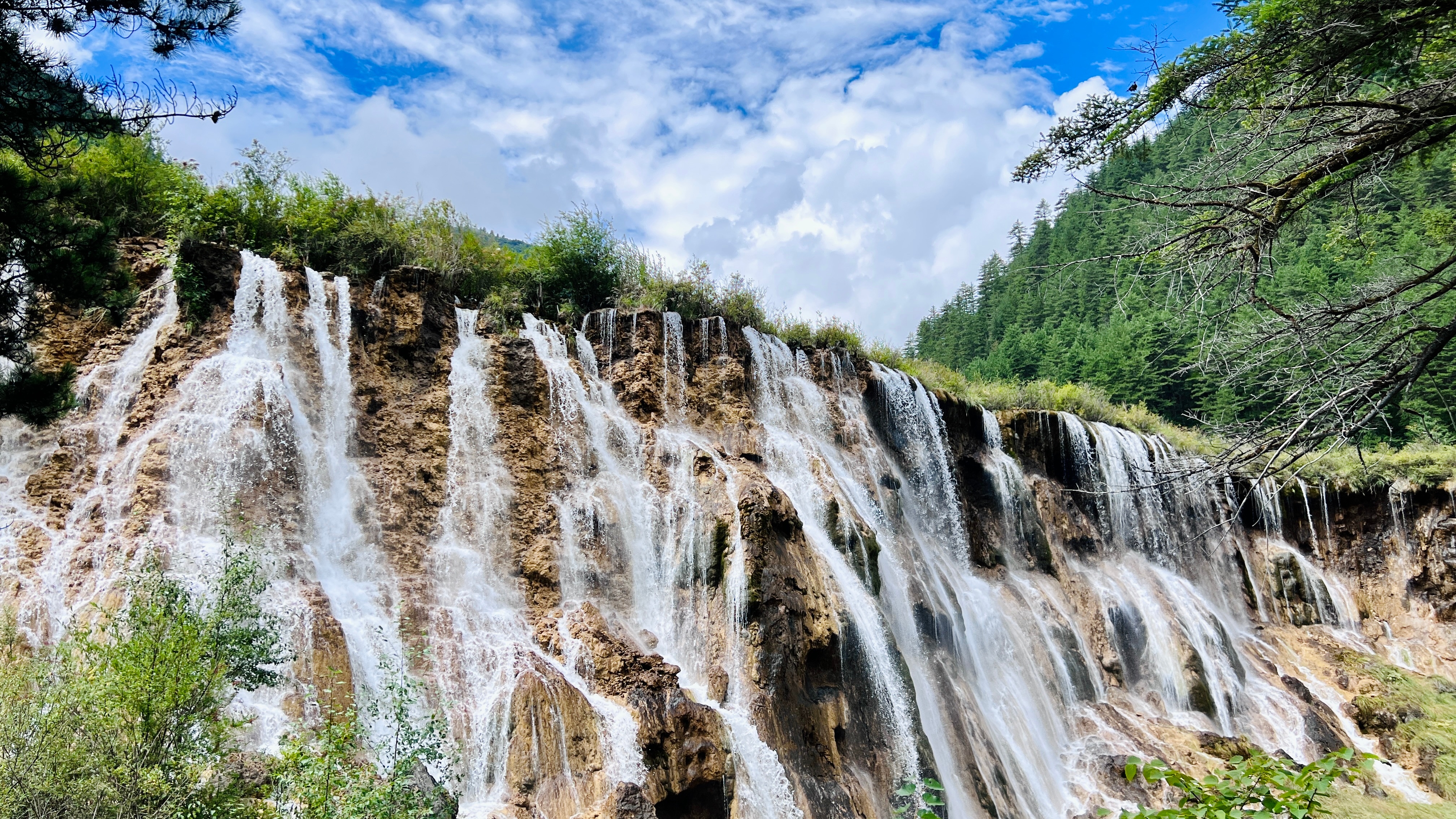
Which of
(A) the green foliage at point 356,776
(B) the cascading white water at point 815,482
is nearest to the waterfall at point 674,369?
(B) the cascading white water at point 815,482

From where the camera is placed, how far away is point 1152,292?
19.0 feet

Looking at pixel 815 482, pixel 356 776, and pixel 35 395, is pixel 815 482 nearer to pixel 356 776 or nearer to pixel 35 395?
pixel 356 776

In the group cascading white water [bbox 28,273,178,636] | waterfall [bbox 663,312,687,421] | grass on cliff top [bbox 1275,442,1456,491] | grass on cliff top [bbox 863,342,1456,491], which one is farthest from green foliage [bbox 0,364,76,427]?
grass on cliff top [bbox 1275,442,1456,491]

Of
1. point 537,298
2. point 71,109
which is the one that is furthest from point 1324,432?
point 537,298

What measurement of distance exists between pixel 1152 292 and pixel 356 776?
7256 mm

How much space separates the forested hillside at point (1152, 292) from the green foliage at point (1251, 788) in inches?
58.5

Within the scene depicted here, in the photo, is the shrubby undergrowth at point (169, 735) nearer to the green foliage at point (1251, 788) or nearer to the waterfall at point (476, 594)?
the waterfall at point (476, 594)

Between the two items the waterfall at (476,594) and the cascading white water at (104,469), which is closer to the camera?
the cascading white water at (104,469)

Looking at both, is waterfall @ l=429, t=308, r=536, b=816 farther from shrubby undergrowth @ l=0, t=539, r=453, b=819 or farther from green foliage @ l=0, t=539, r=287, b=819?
green foliage @ l=0, t=539, r=287, b=819

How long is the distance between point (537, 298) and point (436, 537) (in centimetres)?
768

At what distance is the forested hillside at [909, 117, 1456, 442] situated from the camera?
5.10m

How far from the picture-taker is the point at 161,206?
13586 mm

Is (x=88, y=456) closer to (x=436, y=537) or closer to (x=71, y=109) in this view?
(x=436, y=537)

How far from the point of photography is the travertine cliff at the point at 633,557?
31.3 feet
